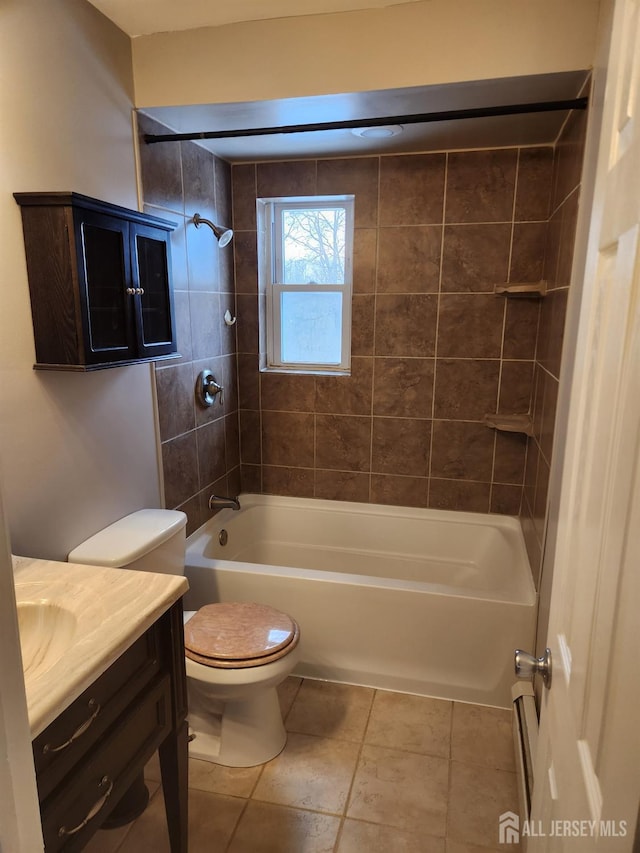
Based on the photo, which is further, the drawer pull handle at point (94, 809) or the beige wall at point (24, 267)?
the beige wall at point (24, 267)

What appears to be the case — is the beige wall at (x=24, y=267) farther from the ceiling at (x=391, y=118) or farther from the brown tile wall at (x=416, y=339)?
the brown tile wall at (x=416, y=339)

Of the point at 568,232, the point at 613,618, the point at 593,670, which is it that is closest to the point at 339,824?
the point at 593,670

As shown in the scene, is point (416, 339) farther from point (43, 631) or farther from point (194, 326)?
point (43, 631)

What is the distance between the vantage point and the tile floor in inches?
63.8

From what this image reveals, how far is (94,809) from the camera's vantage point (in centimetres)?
110

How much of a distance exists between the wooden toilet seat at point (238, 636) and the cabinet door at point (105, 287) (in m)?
0.94

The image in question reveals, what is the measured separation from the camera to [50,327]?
1544 mm

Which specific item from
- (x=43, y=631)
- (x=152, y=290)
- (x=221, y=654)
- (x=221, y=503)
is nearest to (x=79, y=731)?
(x=43, y=631)

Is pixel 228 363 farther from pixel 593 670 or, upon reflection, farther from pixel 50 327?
pixel 593 670

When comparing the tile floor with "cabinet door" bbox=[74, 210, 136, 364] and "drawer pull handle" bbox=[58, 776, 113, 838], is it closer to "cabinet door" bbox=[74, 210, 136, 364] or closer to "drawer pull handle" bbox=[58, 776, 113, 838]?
"drawer pull handle" bbox=[58, 776, 113, 838]

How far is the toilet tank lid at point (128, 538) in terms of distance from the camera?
5.70ft

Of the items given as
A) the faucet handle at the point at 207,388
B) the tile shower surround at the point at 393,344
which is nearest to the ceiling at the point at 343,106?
the tile shower surround at the point at 393,344

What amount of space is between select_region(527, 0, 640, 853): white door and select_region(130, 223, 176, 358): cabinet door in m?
1.36

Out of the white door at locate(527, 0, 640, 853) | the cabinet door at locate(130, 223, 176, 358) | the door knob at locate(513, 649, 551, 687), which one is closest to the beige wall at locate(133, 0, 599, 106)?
the cabinet door at locate(130, 223, 176, 358)
